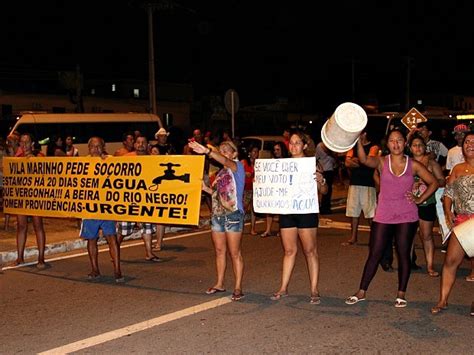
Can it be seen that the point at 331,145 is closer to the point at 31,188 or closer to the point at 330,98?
the point at 31,188

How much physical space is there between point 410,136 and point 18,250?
5.55 meters

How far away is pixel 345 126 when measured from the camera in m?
6.42

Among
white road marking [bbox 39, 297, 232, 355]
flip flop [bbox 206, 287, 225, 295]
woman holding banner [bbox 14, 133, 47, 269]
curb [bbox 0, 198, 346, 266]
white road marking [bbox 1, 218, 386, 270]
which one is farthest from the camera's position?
curb [bbox 0, 198, 346, 266]

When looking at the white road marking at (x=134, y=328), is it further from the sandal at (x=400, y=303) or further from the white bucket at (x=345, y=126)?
the white bucket at (x=345, y=126)

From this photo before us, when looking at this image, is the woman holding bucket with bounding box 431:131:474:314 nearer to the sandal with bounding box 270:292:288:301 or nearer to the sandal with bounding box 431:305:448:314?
the sandal with bounding box 431:305:448:314

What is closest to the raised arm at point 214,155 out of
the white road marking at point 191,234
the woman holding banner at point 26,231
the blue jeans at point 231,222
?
the blue jeans at point 231,222

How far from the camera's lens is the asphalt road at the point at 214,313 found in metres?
5.95

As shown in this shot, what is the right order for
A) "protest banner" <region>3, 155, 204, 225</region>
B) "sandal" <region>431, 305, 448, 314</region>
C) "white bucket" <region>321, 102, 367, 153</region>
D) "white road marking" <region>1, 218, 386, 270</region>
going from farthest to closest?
"white road marking" <region>1, 218, 386, 270</region>
"protest banner" <region>3, 155, 204, 225</region>
"sandal" <region>431, 305, 448, 314</region>
"white bucket" <region>321, 102, 367, 153</region>

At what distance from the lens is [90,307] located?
24.1 ft

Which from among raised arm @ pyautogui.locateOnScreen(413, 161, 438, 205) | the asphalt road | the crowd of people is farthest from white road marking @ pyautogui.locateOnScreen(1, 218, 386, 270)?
raised arm @ pyautogui.locateOnScreen(413, 161, 438, 205)

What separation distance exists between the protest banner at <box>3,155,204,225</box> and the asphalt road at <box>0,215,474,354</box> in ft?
2.67

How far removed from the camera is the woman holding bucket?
6.51m

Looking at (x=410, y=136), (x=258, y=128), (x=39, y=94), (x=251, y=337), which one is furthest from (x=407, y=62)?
(x=251, y=337)

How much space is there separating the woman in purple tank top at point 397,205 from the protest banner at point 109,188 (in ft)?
7.00
